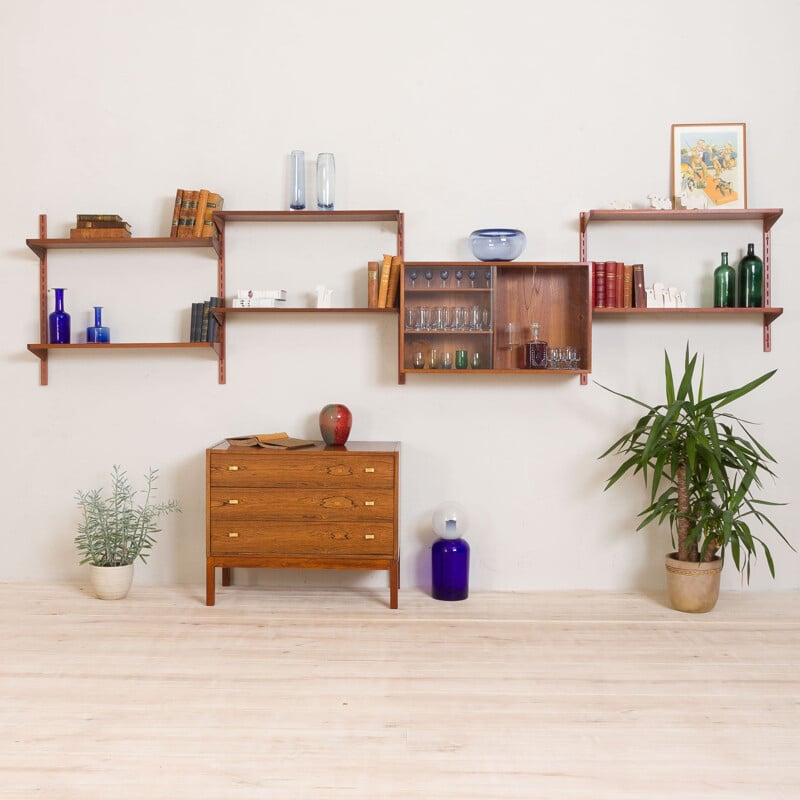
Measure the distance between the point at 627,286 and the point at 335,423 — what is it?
4.88 feet

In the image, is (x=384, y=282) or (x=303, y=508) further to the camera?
(x=384, y=282)

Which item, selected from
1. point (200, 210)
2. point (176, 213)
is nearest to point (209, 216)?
point (200, 210)

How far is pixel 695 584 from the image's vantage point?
372 cm

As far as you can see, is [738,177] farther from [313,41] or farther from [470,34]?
[313,41]

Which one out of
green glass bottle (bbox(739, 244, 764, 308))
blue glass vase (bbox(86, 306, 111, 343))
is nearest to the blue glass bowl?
green glass bottle (bbox(739, 244, 764, 308))

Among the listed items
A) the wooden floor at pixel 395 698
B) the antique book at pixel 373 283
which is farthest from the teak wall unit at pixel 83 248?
the wooden floor at pixel 395 698

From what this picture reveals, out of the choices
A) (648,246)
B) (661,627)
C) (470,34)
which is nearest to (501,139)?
(470,34)

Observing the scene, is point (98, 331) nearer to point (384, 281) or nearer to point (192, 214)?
point (192, 214)

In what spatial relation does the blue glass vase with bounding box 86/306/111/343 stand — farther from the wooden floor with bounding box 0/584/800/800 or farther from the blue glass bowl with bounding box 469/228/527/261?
the blue glass bowl with bounding box 469/228/527/261

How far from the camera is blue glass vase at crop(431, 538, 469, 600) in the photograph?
154 inches

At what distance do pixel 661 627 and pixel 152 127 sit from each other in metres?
3.26

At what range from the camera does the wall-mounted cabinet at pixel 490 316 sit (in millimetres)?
3945

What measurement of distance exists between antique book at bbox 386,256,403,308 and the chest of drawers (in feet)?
2.34

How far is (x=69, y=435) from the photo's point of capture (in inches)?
167
